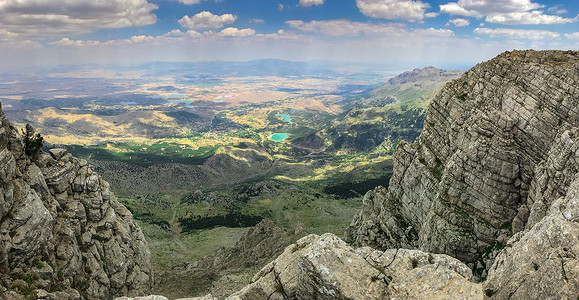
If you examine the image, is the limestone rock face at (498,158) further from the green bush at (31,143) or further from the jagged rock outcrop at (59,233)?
the green bush at (31,143)

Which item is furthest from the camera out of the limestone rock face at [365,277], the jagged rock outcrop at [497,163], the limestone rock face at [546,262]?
the jagged rock outcrop at [497,163]

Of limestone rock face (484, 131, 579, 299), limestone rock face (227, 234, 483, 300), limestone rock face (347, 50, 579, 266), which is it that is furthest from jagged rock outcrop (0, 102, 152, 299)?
limestone rock face (347, 50, 579, 266)

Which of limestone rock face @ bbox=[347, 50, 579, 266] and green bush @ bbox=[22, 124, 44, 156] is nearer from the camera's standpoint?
limestone rock face @ bbox=[347, 50, 579, 266]

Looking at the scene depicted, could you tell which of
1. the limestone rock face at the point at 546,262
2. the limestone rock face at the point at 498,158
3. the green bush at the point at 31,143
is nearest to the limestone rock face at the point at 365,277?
the limestone rock face at the point at 546,262

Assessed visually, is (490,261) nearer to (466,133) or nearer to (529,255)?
(466,133)

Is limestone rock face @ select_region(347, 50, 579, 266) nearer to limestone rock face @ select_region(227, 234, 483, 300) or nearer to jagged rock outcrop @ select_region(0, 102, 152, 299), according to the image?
limestone rock face @ select_region(227, 234, 483, 300)

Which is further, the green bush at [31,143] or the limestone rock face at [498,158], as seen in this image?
the green bush at [31,143]
